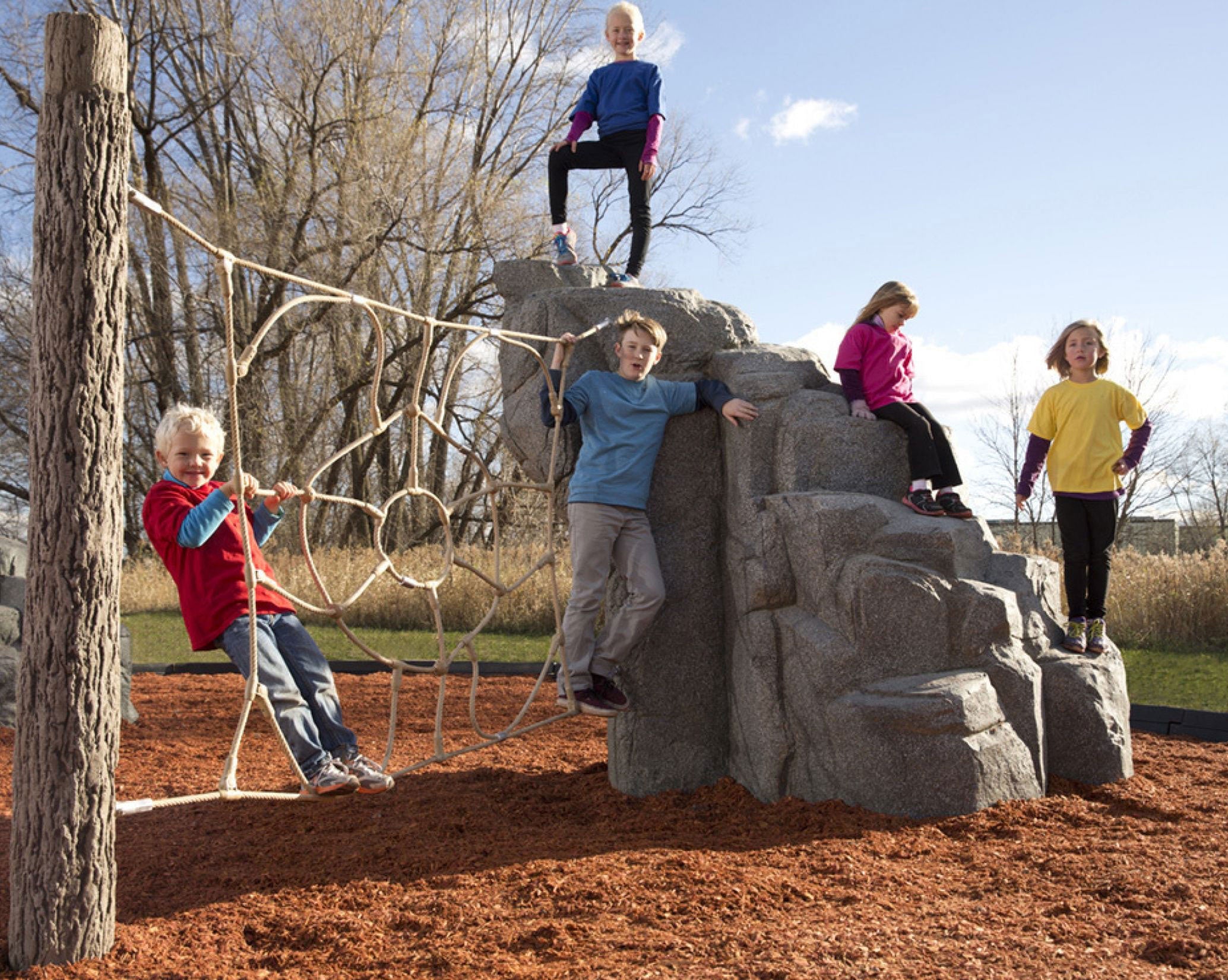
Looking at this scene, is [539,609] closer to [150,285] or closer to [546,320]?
[546,320]

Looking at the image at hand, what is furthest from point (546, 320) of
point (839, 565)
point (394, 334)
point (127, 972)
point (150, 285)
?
point (150, 285)

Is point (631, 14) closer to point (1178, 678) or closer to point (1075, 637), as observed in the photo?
point (1075, 637)

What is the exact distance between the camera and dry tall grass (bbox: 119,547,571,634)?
9.82m

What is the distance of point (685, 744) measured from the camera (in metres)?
4.23

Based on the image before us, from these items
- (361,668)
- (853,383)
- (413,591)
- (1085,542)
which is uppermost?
(853,383)

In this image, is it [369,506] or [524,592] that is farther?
[524,592]

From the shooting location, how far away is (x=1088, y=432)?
4520 millimetres

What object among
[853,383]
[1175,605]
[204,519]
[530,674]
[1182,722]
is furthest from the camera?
[1175,605]

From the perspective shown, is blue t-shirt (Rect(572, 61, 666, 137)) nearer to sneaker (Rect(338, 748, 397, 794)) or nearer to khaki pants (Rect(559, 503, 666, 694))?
khaki pants (Rect(559, 503, 666, 694))

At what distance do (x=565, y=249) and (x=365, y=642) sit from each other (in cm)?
528

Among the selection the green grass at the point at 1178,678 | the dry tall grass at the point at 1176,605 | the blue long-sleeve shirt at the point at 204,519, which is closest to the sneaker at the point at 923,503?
the blue long-sleeve shirt at the point at 204,519

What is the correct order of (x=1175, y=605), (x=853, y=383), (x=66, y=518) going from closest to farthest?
(x=66, y=518) < (x=853, y=383) < (x=1175, y=605)

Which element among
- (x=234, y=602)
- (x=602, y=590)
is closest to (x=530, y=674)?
(x=602, y=590)

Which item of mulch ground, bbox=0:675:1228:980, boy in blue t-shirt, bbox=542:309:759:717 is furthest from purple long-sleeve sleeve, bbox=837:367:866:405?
mulch ground, bbox=0:675:1228:980
